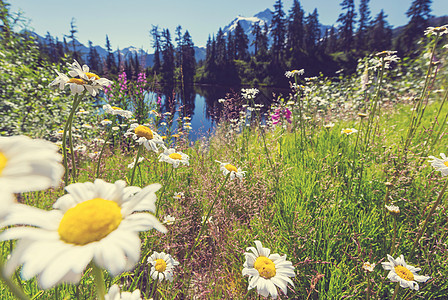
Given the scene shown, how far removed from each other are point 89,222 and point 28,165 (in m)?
0.17

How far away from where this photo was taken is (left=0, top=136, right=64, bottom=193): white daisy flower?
40 centimetres

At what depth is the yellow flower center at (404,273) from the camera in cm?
107

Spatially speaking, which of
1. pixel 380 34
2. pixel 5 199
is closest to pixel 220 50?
pixel 380 34

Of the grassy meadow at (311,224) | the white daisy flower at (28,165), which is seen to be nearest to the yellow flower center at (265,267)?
the grassy meadow at (311,224)

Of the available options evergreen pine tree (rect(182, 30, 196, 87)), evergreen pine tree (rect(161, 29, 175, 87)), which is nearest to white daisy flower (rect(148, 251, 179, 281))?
evergreen pine tree (rect(161, 29, 175, 87))

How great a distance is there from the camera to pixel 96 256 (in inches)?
16.0

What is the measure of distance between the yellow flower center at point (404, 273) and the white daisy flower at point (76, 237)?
4.24 ft

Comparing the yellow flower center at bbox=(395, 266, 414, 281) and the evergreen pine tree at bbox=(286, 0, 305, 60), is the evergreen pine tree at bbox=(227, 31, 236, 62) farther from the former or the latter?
the yellow flower center at bbox=(395, 266, 414, 281)

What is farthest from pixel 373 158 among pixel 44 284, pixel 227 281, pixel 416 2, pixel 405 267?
pixel 416 2

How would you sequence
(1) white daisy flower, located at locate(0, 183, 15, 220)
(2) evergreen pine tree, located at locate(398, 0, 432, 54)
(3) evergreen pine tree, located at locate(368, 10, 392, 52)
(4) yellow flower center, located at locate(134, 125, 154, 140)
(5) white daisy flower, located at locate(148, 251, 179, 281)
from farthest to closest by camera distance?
(3) evergreen pine tree, located at locate(368, 10, 392, 52) < (2) evergreen pine tree, located at locate(398, 0, 432, 54) < (4) yellow flower center, located at locate(134, 125, 154, 140) < (5) white daisy flower, located at locate(148, 251, 179, 281) < (1) white daisy flower, located at locate(0, 183, 15, 220)

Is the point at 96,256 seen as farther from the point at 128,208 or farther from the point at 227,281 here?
the point at 227,281

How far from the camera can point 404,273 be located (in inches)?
42.9

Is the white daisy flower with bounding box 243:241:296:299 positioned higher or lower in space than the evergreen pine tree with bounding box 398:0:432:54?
lower

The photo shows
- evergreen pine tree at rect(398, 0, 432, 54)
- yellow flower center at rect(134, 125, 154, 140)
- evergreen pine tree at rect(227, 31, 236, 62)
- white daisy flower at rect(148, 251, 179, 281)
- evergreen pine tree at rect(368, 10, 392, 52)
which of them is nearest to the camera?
white daisy flower at rect(148, 251, 179, 281)
